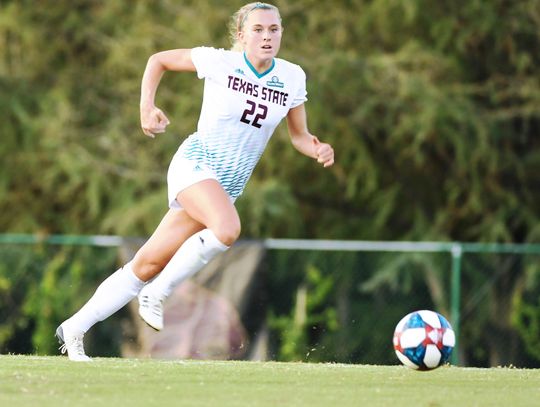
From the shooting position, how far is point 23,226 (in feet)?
66.7

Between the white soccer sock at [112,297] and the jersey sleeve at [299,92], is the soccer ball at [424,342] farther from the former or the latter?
the white soccer sock at [112,297]

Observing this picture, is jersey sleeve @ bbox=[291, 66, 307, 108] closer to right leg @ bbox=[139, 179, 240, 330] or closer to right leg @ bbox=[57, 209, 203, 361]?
right leg @ bbox=[139, 179, 240, 330]

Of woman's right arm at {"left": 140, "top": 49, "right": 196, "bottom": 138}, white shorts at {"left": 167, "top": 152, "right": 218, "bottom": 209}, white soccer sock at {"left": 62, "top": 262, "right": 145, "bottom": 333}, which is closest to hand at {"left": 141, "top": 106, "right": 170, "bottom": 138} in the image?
woman's right arm at {"left": 140, "top": 49, "right": 196, "bottom": 138}

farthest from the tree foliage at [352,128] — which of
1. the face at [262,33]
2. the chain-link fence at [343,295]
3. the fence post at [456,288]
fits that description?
the face at [262,33]

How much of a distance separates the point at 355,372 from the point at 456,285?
268 inches

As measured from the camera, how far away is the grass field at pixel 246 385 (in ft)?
21.2

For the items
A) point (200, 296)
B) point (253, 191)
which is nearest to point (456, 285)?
point (200, 296)

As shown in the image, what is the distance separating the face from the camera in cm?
808

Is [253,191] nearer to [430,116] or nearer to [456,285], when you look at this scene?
[430,116]

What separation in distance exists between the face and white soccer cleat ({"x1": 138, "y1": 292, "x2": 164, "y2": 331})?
5.60 ft

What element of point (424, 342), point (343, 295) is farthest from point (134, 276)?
point (343, 295)

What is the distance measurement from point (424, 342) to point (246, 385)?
4.20 ft

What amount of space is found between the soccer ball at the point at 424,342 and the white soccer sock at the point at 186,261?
128cm

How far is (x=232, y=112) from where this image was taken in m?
8.07
